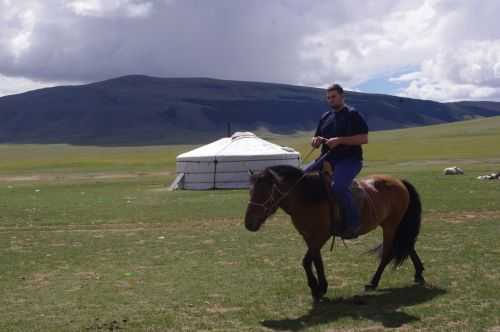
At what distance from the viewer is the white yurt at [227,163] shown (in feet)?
84.9

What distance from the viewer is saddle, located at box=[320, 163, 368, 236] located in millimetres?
6688

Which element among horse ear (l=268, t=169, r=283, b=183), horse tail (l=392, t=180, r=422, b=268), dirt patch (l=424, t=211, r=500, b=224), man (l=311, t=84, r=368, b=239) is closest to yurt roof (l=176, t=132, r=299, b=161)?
dirt patch (l=424, t=211, r=500, b=224)

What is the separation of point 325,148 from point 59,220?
35.0ft

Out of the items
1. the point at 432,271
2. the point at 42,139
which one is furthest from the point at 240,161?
the point at 42,139

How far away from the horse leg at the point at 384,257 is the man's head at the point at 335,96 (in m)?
1.72

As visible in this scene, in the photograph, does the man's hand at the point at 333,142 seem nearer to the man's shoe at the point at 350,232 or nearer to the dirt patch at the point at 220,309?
the man's shoe at the point at 350,232

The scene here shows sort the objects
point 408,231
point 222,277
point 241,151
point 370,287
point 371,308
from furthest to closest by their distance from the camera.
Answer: point 241,151 → point 222,277 → point 408,231 → point 370,287 → point 371,308

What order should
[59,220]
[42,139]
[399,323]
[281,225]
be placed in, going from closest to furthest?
[399,323]
[281,225]
[59,220]
[42,139]

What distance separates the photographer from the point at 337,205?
6.72 metres

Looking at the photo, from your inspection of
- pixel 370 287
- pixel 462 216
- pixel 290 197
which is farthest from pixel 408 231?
pixel 462 216

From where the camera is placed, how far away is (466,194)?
18.5m

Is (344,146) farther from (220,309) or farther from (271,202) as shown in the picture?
(220,309)

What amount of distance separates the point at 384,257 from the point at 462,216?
720 cm

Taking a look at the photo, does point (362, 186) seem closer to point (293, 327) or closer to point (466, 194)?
point (293, 327)
